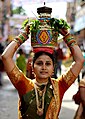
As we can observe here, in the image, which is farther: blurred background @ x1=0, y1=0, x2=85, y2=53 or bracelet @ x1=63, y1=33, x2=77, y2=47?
blurred background @ x1=0, y1=0, x2=85, y2=53

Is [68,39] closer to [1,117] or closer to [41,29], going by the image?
[41,29]

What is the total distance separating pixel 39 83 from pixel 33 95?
5.5 inches

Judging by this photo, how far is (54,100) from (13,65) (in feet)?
1.66

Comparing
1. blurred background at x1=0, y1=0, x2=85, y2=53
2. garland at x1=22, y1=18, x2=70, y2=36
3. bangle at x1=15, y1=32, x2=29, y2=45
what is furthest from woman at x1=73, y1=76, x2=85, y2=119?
blurred background at x1=0, y1=0, x2=85, y2=53

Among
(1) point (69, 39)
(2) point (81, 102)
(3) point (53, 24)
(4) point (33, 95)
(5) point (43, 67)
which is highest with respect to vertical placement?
(3) point (53, 24)

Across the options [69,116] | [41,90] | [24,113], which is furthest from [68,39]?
[69,116]

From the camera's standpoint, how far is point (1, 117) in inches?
336

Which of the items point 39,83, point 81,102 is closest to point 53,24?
point 39,83

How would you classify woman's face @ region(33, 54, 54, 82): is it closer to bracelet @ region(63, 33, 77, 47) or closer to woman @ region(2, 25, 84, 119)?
woman @ region(2, 25, 84, 119)

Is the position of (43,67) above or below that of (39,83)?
above

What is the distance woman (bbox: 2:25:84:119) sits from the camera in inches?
151

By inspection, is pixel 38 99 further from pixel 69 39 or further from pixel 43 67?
pixel 69 39

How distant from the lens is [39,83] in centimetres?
393

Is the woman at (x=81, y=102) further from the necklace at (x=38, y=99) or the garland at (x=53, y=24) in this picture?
the garland at (x=53, y=24)
